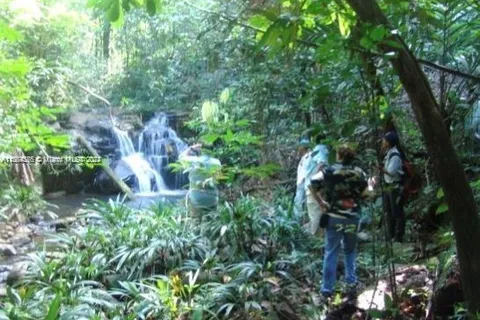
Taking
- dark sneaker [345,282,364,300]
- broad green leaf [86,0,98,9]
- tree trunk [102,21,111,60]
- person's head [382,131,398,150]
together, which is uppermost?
tree trunk [102,21,111,60]

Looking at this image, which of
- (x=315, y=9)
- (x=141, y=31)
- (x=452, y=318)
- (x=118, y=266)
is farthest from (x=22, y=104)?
(x=141, y=31)

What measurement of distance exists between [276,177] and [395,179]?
4.33 metres

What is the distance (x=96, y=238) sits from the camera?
6.23 m

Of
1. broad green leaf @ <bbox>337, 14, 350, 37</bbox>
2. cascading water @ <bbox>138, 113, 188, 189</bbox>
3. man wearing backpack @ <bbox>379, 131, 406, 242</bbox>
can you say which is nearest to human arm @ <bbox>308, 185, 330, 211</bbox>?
man wearing backpack @ <bbox>379, 131, 406, 242</bbox>

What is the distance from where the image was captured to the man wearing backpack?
17.1 ft

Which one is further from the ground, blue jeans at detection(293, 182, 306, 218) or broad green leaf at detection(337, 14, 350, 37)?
broad green leaf at detection(337, 14, 350, 37)

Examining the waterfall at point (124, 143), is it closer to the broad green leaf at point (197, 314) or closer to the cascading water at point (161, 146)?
the cascading water at point (161, 146)

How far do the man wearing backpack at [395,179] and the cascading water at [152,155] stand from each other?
9.84 meters

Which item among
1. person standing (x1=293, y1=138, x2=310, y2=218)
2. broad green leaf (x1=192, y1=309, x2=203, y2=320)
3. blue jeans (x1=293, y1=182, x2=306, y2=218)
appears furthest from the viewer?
blue jeans (x1=293, y1=182, x2=306, y2=218)

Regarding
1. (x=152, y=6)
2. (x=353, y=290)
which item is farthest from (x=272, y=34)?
(x=353, y=290)

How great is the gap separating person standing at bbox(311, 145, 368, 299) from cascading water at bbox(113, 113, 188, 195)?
1060cm

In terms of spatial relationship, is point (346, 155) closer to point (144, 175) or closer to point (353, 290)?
point (353, 290)

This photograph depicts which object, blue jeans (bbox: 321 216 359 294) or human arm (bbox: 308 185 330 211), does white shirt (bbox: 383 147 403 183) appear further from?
human arm (bbox: 308 185 330 211)

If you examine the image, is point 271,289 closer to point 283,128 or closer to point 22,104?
point 22,104
